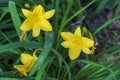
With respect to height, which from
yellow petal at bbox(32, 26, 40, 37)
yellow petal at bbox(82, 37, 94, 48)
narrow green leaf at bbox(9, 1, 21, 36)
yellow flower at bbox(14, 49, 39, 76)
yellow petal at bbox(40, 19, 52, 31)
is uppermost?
narrow green leaf at bbox(9, 1, 21, 36)

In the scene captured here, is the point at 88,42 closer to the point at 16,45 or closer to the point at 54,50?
the point at 54,50

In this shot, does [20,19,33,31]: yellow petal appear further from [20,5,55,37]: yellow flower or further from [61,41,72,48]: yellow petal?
[61,41,72,48]: yellow petal

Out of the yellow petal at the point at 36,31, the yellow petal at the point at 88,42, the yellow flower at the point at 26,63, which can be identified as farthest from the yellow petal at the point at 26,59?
the yellow petal at the point at 88,42

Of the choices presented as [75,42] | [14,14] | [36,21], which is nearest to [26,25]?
[36,21]

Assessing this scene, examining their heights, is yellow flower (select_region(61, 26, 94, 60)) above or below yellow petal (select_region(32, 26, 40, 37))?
below

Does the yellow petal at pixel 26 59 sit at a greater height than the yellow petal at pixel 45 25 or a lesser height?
lesser

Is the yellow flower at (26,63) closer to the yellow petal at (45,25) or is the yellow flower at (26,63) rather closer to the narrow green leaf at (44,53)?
the narrow green leaf at (44,53)

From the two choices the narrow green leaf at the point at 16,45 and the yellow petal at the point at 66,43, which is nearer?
the narrow green leaf at the point at 16,45

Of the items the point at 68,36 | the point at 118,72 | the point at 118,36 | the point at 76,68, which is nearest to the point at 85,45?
the point at 68,36

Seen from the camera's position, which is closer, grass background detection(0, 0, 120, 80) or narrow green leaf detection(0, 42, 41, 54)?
narrow green leaf detection(0, 42, 41, 54)

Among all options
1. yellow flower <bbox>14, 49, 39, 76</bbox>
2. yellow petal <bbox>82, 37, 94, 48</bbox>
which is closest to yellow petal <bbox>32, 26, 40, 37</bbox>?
yellow flower <bbox>14, 49, 39, 76</bbox>

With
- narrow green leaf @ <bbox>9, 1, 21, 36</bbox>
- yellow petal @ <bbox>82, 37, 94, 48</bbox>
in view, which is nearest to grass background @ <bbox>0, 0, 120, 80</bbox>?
narrow green leaf @ <bbox>9, 1, 21, 36</bbox>

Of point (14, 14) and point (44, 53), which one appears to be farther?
point (14, 14)
